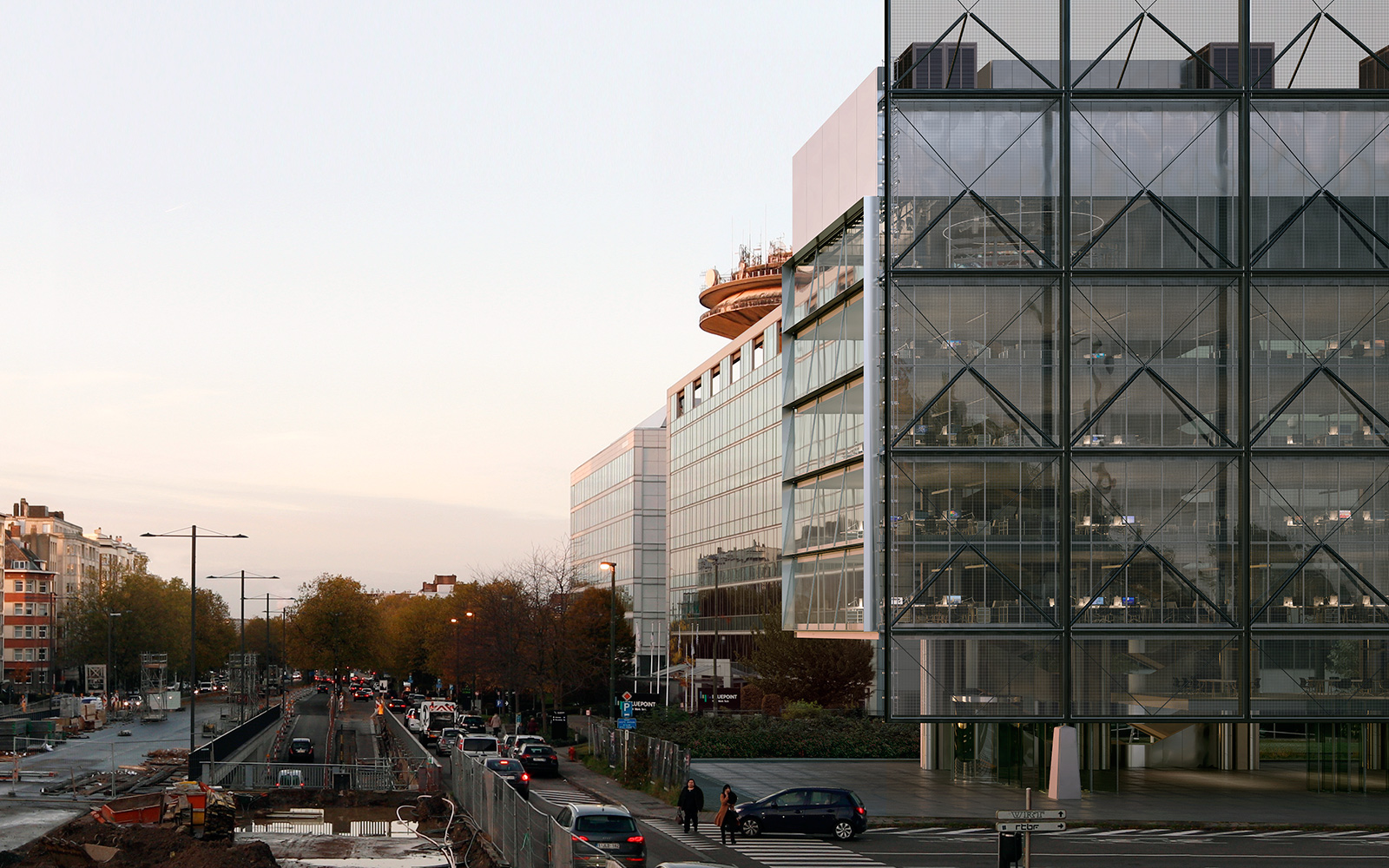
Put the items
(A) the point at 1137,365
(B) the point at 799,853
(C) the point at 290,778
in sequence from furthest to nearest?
1. (A) the point at 1137,365
2. (C) the point at 290,778
3. (B) the point at 799,853

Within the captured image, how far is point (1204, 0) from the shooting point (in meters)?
44.1

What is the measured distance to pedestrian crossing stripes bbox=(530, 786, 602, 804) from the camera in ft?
138

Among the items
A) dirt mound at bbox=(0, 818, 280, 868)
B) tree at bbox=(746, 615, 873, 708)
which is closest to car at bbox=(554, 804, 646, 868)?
dirt mound at bbox=(0, 818, 280, 868)

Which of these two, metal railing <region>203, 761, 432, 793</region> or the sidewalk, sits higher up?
metal railing <region>203, 761, 432, 793</region>

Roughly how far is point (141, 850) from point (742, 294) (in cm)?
8904

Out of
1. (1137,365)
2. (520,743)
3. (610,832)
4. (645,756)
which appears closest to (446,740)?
(520,743)

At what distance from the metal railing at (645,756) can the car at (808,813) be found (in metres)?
6.58

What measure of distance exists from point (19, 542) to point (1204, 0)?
6214 inches

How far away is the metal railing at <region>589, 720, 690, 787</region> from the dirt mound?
18094 millimetres

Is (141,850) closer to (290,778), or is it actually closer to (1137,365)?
(290,778)

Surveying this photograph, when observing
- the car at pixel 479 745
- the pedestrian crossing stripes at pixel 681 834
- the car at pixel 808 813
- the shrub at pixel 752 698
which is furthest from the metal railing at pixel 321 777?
the shrub at pixel 752 698

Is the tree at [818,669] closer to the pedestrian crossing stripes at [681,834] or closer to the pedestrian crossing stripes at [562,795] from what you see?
the pedestrian crossing stripes at [562,795]

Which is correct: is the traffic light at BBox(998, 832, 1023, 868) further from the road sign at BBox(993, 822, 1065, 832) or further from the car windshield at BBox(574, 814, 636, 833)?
the car windshield at BBox(574, 814, 636, 833)

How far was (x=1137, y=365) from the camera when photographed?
1681 inches
